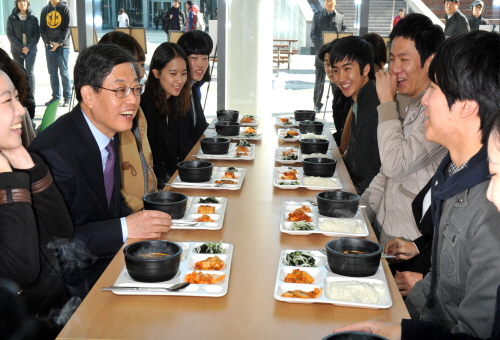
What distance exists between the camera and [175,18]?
6.81 meters

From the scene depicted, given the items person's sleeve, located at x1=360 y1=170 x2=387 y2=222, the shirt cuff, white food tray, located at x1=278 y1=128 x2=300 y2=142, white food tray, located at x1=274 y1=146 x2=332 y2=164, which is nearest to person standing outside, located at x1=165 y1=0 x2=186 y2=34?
white food tray, located at x1=278 y1=128 x2=300 y2=142

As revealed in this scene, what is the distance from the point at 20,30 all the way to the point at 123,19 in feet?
5.34

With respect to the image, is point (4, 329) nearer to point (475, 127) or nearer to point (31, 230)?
point (31, 230)

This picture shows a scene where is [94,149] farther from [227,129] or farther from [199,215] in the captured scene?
[227,129]

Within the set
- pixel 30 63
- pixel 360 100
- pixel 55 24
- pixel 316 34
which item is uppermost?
pixel 55 24

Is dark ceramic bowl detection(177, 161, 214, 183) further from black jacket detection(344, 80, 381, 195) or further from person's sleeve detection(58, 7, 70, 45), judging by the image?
person's sleeve detection(58, 7, 70, 45)

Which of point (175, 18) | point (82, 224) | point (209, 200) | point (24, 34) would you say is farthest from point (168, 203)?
point (24, 34)

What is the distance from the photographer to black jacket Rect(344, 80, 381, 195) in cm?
313

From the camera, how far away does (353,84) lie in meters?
3.48

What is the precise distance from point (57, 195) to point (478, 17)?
6.79m

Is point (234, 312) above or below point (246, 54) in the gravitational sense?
below

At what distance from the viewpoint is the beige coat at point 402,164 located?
234 cm

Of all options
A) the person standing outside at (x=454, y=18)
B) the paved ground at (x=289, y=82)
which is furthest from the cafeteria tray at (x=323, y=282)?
the person standing outside at (x=454, y=18)

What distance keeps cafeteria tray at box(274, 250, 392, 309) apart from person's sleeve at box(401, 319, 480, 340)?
11 cm
